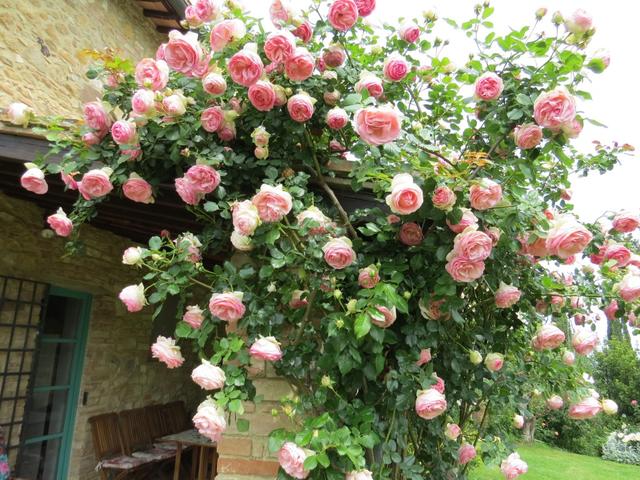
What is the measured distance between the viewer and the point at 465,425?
2.51 metres

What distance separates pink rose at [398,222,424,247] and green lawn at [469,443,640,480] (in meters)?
5.60

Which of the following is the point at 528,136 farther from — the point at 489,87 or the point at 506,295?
the point at 506,295

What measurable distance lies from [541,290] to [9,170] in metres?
2.95

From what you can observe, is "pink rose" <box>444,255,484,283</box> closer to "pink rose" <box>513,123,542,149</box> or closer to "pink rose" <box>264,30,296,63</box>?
"pink rose" <box>513,123,542,149</box>

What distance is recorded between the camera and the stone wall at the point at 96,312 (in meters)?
3.71

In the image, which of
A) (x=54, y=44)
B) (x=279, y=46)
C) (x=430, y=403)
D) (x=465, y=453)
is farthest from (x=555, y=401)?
(x=54, y=44)

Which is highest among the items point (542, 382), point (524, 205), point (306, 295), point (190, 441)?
point (524, 205)

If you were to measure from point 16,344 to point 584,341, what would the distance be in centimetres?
389

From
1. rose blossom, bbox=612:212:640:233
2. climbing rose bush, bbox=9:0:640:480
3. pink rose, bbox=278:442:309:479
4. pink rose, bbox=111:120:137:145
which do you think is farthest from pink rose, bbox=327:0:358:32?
pink rose, bbox=278:442:309:479

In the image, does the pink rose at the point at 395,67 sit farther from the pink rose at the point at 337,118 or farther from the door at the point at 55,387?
the door at the point at 55,387

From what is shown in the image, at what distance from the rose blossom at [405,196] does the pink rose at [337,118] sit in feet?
1.79

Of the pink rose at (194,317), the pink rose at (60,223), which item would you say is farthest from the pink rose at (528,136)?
the pink rose at (60,223)

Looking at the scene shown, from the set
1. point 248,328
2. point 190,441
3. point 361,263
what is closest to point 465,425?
point 361,263

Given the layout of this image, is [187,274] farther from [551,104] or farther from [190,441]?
[190,441]
